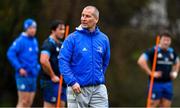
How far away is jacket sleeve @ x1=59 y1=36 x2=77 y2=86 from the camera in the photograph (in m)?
9.06

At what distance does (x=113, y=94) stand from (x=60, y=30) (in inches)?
326

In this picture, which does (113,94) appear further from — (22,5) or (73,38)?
(73,38)

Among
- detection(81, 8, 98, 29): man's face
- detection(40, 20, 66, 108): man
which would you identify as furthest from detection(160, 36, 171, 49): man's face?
detection(81, 8, 98, 29): man's face

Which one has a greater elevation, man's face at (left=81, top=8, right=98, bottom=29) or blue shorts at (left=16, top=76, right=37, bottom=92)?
man's face at (left=81, top=8, right=98, bottom=29)

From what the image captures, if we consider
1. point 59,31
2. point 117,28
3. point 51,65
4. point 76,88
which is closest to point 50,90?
point 51,65

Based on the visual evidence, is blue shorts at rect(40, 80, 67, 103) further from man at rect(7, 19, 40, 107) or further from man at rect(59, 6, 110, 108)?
man at rect(59, 6, 110, 108)

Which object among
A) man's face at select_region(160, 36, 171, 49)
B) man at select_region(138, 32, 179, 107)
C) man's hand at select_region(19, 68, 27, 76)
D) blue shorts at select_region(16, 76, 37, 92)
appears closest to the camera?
man's hand at select_region(19, 68, 27, 76)

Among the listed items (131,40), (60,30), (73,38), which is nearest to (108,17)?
(131,40)

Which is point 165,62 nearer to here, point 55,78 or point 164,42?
point 164,42

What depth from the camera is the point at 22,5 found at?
1842cm

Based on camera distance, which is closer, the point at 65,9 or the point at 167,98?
the point at 167,98

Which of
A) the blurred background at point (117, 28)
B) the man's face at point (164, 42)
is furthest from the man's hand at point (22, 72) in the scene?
the blurred background at point (117, 28)

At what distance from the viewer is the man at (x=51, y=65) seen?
11695mm

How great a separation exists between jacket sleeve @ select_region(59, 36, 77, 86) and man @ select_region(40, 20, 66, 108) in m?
2.44
